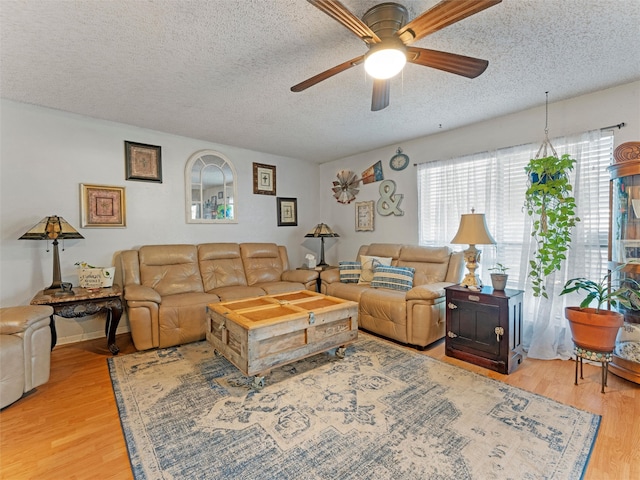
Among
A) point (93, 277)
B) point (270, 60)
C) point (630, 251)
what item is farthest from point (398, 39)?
point (93, 277)

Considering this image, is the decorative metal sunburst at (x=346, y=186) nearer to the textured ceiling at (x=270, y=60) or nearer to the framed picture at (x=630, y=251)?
the textured ceiling at (x=270, y=60)

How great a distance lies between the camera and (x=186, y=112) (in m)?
3.08

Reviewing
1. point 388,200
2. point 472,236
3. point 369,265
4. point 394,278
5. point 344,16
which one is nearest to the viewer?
point 344,16

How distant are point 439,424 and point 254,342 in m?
1.30

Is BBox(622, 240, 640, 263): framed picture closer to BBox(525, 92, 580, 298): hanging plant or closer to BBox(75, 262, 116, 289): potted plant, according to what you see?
BBox(525, 92, 580, 298): hanging plant

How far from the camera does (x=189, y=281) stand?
3.60 metres

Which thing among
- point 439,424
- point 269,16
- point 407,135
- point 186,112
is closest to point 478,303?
point 439,424

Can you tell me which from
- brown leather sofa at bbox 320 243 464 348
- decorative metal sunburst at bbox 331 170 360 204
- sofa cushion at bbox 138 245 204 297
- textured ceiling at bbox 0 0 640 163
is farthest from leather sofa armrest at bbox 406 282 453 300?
sofa cushion at bbox 138 245 204 297

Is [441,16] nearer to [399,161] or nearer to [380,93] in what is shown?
[380,93]

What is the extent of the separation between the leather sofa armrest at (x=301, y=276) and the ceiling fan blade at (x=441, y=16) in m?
2.97

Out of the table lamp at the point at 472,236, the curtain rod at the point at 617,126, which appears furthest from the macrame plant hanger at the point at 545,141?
the table lamp at the point at 472,236

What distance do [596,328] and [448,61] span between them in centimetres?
217

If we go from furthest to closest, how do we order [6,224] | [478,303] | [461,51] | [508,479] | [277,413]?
[6,224] < [478,303] < [461,51] < [277,413] < [508,479]

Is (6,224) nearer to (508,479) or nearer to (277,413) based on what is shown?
(277,413)
